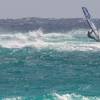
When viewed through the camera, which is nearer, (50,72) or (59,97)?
(59,97)

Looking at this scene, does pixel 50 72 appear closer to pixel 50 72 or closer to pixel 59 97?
pixel 50 72

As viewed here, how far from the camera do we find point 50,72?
3544 cm

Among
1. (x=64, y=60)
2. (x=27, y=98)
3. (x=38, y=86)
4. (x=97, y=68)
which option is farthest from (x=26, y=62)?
(x=27, y=98)

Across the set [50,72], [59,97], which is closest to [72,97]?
[59,97]

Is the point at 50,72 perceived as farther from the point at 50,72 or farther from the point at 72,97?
the point at 72,97

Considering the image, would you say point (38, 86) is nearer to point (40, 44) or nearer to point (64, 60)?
point (64, 60)

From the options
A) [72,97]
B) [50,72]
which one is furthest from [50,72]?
[72,97]

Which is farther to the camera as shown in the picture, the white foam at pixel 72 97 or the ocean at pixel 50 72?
the ocean at pixel 50 72

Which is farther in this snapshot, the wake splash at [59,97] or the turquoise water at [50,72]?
the turquoise water at [50,72]

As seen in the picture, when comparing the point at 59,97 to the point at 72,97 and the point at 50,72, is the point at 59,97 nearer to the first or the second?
the point at 72,97

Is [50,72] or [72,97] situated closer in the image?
[72,97]

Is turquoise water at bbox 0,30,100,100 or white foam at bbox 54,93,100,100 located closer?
white foam at bbox 54,93,100,100

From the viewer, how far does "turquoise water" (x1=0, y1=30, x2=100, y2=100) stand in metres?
28.3

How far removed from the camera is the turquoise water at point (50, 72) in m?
28.3
